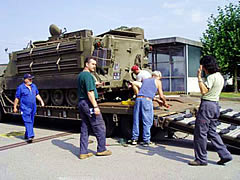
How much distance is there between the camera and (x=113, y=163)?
5.68 metres

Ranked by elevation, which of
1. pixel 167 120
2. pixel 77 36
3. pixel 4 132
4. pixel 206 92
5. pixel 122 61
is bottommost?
pixel 4 132

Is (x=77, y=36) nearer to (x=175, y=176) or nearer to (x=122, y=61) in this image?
(x=122, y=61)

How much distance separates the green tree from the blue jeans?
19110 mm

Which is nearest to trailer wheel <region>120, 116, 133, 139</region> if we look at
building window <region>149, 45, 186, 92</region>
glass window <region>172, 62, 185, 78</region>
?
building window <region>149, 45, 186, 92</region>

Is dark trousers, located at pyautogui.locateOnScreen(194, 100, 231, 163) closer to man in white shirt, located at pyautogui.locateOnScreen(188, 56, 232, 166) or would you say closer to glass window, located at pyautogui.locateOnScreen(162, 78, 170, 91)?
man in white shirt, located at pyautogui.locateOnScreen(188, 56, 232, 166)

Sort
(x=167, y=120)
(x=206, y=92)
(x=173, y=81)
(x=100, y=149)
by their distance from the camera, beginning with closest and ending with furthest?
1. (x=206, y=92)
2. (x=100, y=149)
3. (x=167, y=120)
4. (x=173, y=81)

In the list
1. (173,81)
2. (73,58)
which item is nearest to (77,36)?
(73,58)

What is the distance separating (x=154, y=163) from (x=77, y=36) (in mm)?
5193

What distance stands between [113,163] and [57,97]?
4811 millimetres

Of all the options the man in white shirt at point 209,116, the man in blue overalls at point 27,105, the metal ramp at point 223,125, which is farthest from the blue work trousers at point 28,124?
the man in white shirt at point 209,116

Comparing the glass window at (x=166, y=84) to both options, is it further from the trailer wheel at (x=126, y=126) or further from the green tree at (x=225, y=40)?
the trailer wheel at (x=126, y=126)

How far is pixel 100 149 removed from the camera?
6152 mm

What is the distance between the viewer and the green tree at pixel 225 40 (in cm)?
2458

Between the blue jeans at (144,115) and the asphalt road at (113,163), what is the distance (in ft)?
1.03
